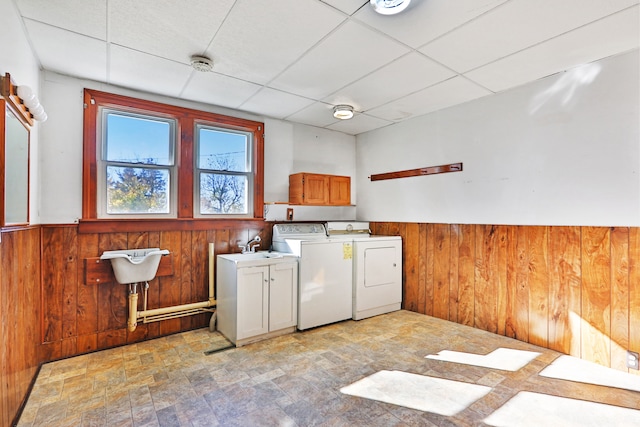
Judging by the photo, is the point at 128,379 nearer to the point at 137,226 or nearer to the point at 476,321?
the point at 137,226

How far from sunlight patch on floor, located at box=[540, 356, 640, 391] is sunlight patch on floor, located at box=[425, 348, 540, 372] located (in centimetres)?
19

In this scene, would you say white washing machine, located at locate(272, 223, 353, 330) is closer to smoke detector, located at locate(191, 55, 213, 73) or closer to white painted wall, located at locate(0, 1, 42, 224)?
smoke detector, located at locate(191, 55, 213, 73)

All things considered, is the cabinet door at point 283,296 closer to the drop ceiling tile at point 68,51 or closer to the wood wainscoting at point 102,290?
the wood wainscoting at point 102,290

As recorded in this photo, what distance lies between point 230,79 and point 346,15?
4.64ft

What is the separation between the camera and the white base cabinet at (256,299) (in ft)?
10.3

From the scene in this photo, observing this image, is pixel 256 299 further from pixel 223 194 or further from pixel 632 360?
pixel 632 360

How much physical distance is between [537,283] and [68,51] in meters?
4.68

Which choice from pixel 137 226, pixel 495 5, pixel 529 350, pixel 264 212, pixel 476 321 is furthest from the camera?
pixel 264 212

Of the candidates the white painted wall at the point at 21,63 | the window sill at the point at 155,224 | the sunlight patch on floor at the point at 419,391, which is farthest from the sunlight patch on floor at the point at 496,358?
the white painted wall at the point at 21,63

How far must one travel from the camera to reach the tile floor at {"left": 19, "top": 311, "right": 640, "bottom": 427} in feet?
6.63

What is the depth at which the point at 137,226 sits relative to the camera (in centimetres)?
324

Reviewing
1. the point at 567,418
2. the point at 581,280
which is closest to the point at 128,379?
the point at 567,418

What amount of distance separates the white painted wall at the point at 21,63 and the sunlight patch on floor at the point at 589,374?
4.32 metres

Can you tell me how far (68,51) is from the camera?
8.32ft
